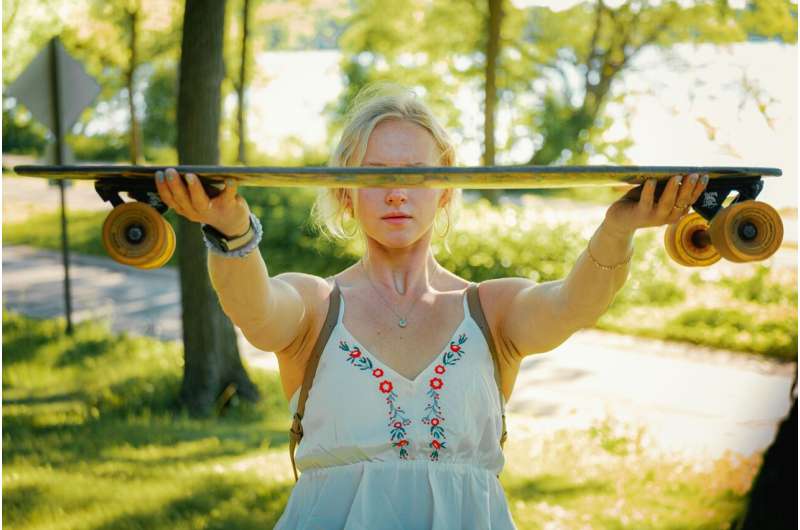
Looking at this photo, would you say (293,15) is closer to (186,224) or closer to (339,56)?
(339,56)

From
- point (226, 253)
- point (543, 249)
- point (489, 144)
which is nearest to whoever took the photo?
point (226, 253)

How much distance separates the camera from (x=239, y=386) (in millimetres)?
6969

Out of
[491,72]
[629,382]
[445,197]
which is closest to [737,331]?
[629,382]

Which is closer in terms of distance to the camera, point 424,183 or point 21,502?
point 424,183

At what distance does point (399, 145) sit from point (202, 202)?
24.7 inches

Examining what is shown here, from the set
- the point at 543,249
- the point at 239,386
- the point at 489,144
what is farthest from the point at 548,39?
the point at 239,386

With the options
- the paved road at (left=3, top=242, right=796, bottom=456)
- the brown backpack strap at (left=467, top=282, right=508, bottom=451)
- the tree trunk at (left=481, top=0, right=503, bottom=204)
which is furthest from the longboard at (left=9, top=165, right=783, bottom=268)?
the tree trunk at (left=481, top=0, right=503, bottom=204)

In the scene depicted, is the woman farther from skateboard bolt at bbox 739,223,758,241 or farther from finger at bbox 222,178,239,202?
skateboard bolt at bbox 739,223,758,241

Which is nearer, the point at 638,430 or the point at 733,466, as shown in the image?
the point at 733,466

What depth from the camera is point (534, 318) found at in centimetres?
229

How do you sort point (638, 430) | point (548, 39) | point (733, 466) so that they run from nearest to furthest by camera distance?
1. point (733, 466)
2. point (638, 430)
3. point (548, 39)

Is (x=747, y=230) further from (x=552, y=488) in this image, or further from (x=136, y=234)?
(x=552, y=488)

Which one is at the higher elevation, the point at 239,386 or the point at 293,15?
the point at 293,15

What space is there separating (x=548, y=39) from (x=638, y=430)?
17867mm
